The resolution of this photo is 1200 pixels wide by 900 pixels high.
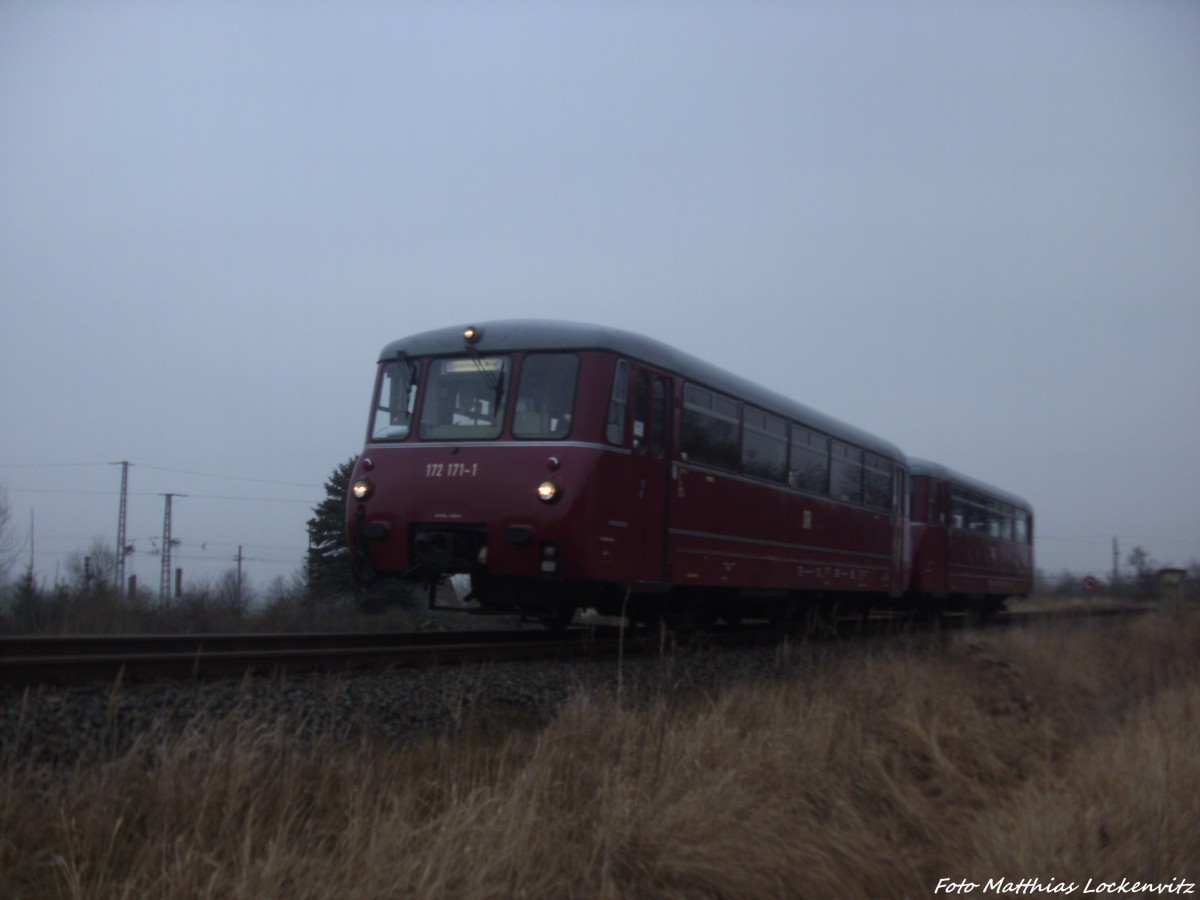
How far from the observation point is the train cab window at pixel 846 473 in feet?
55.1

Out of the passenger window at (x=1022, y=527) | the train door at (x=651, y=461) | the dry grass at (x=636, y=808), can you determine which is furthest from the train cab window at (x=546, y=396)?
the passenger window at (x=1022, y=527)

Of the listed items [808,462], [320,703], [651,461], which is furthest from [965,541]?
[320,703]

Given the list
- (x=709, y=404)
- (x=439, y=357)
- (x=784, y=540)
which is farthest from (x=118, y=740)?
(x=784, y=540)

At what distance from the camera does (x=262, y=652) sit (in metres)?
8.49

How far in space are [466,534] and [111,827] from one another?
621cm

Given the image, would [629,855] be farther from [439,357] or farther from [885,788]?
[439,357]

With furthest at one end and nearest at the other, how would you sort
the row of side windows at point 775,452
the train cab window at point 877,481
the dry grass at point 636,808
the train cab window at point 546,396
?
1. the train cab window at point 877,481
2. the row of side windows at point 775,452
3. the train cab window at point 546,396
4. the dry grass at point 636,808

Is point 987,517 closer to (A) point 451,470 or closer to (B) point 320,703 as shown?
(A) point 451,470

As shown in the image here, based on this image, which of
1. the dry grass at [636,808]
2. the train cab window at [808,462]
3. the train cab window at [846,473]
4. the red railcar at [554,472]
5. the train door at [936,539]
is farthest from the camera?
the train door at [936,539]

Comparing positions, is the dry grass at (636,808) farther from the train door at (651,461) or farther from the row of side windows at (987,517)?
the row of side windows at (987,517)

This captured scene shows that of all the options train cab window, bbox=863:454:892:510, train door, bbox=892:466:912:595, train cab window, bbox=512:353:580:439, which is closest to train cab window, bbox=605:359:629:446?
train cab window, bbox=512:353:580:439

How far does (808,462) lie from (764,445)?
70.6 inches

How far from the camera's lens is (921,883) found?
225 inches

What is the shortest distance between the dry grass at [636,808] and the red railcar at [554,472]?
7.77 feet
